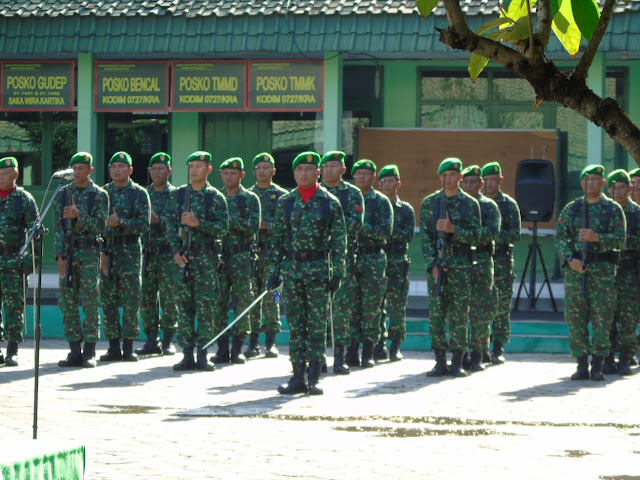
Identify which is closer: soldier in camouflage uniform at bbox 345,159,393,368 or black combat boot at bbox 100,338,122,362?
soldier in camouflage uniform at bbox 345,159,393,368

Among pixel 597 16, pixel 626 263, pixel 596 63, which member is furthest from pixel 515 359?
pixel 597 16

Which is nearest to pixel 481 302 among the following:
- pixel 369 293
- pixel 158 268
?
pixel 369 293

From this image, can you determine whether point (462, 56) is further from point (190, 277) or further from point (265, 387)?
point (265, 387)

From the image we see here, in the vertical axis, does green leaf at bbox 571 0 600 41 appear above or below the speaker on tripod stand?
above

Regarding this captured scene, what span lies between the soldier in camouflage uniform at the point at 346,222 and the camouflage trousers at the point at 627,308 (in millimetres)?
2733

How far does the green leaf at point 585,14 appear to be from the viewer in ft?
13.7

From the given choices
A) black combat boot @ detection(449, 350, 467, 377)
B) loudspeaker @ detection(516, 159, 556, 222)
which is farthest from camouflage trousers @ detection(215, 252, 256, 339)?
Answer: loudspeaker @ detection(516, 159, 556, 222)

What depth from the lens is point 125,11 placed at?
20625mm

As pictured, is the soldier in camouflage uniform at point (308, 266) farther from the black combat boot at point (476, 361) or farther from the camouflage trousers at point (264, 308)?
the camouflage trousers at point (264, 308)

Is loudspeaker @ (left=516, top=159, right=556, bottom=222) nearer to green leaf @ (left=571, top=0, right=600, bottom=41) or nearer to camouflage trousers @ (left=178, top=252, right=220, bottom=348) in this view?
camouflage trousers @ (left=178, top=252, right=220, bottom=348)

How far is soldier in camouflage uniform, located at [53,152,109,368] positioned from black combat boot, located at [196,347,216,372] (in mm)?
1119

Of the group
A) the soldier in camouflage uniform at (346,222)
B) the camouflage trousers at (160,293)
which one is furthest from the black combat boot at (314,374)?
the camouflage trousers at (160,293)

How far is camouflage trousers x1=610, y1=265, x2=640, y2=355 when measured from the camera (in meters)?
13.5

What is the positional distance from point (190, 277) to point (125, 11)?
8.35 metres
